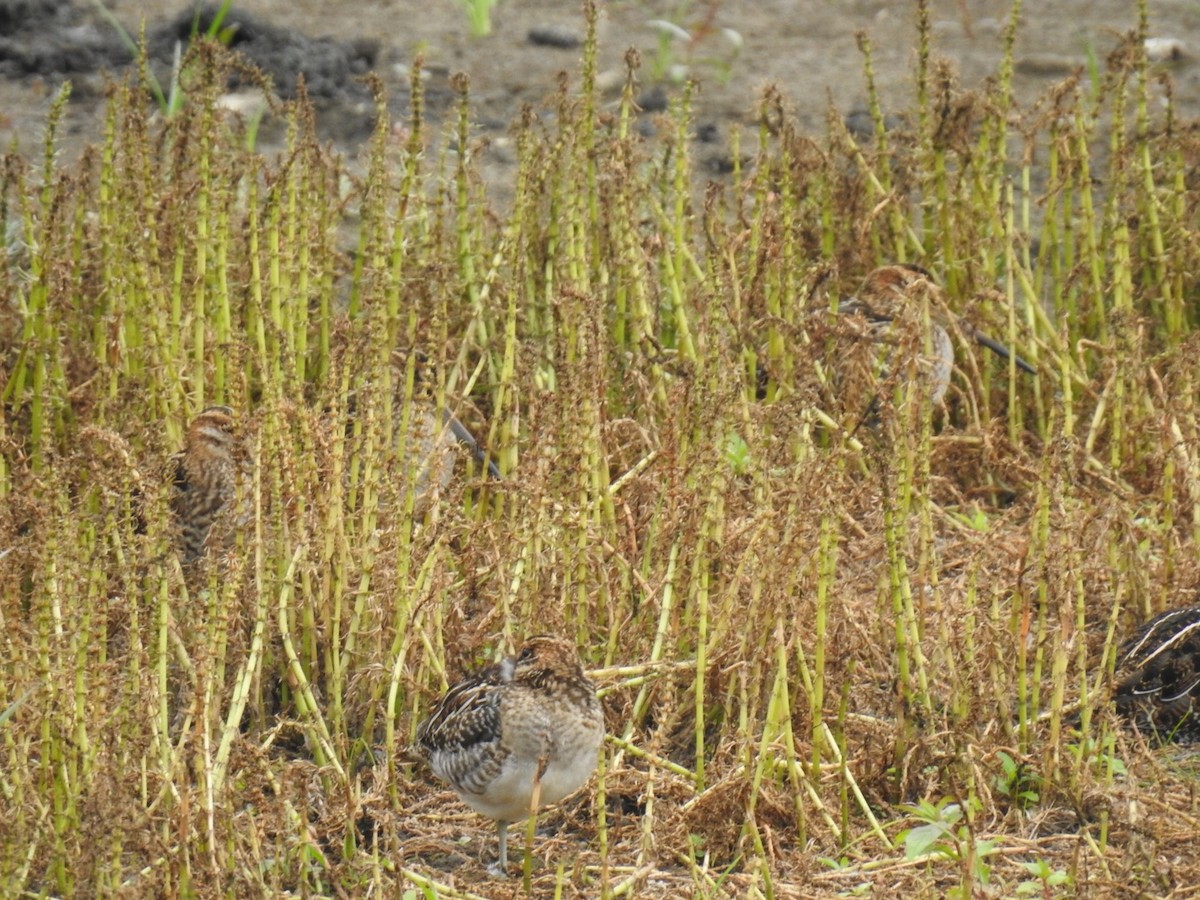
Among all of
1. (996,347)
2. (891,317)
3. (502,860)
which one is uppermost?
(891,317)

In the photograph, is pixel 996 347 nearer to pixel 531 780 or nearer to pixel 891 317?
pixel 891 317

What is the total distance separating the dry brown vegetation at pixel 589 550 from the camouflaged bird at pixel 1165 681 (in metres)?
0.10

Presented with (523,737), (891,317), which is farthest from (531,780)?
(891,317)

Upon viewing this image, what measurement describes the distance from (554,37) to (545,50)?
3.7 inches

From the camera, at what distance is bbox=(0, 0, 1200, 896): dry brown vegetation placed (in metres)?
4.13

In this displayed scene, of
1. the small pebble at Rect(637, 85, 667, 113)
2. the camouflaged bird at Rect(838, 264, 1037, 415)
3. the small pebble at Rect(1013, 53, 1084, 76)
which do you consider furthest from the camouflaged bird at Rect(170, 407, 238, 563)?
the small pebble at Rect(1013, 53, 1084, 76)

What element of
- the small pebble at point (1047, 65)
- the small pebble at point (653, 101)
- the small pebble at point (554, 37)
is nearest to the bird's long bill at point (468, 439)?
the small pebble at point (653, 101)

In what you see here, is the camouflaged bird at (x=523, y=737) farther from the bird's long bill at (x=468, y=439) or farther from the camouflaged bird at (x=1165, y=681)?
the bird's long bill at (x=468, y=439)

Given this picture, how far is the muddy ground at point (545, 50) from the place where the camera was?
30.9ft

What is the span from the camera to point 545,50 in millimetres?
10461

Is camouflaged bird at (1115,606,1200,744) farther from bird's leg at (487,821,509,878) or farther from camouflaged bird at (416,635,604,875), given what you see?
bird's leg at (487,821,509,878)

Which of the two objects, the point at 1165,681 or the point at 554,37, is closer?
the point at 1165,681

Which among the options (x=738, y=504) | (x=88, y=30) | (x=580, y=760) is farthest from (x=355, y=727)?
(x=88, y=30)

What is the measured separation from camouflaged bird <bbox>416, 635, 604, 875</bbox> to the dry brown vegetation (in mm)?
150
